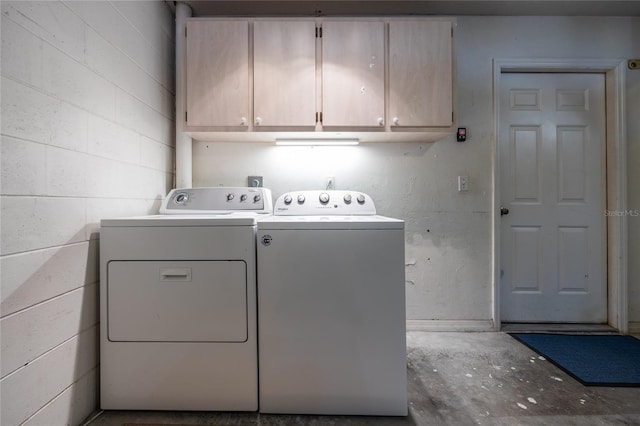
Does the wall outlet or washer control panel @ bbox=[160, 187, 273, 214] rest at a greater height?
the wall outlet

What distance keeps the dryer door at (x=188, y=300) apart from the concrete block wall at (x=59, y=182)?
0.22m

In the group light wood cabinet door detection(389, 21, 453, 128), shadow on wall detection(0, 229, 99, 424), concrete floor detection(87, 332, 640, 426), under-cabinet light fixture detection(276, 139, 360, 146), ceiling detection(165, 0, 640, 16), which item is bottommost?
concrete floor detection(87, 332, 640, 426)

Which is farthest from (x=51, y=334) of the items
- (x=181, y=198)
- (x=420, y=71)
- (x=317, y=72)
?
(x=420, y=71)

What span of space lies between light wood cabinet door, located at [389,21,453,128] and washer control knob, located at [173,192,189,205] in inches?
55.8

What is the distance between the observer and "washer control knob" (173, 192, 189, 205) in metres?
1.74

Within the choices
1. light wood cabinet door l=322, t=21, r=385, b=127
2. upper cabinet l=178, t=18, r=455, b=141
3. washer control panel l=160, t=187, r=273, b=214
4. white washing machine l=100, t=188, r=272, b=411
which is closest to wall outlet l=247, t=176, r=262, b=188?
washer control panel l=160, t=187, r=273, b=214

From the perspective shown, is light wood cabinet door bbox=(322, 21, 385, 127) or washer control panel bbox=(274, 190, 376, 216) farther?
washer control panel bbox=(274, 190, 376, 216)

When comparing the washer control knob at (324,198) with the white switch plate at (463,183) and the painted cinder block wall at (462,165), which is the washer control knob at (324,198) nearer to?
the painted cinder block wall at (462,165)

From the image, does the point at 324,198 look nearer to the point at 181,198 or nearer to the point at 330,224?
the point at 330,224

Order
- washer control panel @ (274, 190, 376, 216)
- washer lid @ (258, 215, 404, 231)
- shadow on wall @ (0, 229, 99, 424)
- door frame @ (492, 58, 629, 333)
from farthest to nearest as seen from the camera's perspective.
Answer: door frame @ (492, 58, 629, 333) < washer control panel @ (274, 190, 376, 216) < washer lid @ (258, 215, 404, 231) < shadow on wall @ (0, 229, 99, 424)

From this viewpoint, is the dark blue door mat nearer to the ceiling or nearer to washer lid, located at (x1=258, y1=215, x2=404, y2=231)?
washer lid, located at (x1=258, y1=215, x2=404, y2=231)

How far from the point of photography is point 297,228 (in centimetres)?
119

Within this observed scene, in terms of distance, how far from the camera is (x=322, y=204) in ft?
5.95

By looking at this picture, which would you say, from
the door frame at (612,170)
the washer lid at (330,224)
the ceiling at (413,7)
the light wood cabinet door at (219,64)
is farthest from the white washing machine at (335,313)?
the ceiling at (413,7)
